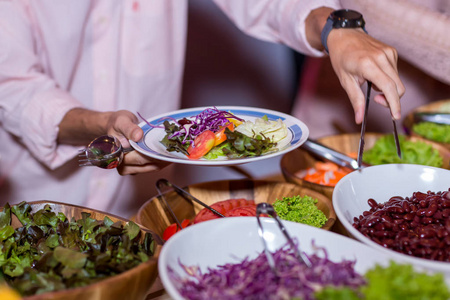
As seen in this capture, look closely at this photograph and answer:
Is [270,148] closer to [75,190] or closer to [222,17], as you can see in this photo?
[75,190]

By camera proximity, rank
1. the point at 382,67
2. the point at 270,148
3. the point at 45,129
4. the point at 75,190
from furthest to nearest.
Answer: the point at 75,190 → the point at 45,129 → the point at 382,67 → the point at 270,148

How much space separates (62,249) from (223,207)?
0.59 meters

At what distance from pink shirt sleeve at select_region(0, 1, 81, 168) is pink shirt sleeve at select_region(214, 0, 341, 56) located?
3.32 ft

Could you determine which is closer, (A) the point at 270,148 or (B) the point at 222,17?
(A) the point at 270,148

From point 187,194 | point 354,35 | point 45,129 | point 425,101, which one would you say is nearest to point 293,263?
point 187,194

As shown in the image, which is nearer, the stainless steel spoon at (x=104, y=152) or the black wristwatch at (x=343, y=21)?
the stainless steel spoon at (x=104, y=152)

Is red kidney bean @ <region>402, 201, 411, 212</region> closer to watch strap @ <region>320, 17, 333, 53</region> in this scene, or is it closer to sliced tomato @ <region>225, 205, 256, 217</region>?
sliced tomato @ <region>225, 205, 256, 217</region>


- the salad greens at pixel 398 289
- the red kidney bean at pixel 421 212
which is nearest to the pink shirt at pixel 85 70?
the red kidney bean at pixel 421 212

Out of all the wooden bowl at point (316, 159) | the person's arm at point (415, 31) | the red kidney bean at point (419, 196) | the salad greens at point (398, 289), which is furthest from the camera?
the person's arm at point (415, 31)

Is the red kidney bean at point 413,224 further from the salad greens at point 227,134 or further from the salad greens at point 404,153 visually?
the salad greens at point 404,153

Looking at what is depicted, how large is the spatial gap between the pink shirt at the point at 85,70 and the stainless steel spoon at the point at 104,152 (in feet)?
1.98

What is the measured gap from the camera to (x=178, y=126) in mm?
1571

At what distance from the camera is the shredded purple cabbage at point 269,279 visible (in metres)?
0.96

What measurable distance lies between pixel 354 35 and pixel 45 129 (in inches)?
51.6
